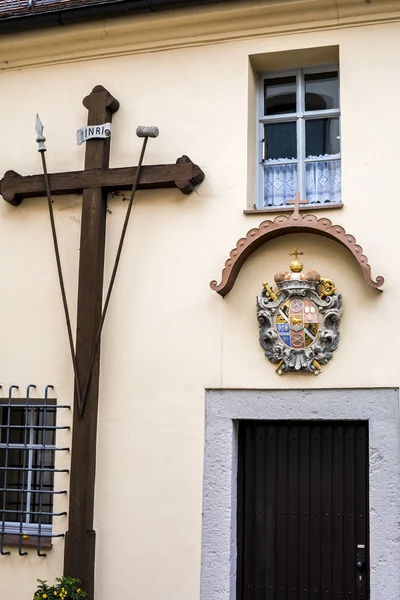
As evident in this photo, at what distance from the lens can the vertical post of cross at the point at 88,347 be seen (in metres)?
7.18

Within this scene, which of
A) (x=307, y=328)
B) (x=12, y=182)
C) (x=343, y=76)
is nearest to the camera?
(x=307, y=328)

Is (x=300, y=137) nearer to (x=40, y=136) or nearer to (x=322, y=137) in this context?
(x=322, y=137)

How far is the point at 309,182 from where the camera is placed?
7629 millimetres

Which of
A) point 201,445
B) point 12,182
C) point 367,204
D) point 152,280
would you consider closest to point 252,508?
point 201,445

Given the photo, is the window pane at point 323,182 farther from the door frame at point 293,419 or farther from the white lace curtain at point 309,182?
the door frame at point 293,419

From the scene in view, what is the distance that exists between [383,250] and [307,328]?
2.88ft

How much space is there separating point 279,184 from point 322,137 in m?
0.57

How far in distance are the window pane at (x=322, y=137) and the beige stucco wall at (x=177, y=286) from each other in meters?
0.34

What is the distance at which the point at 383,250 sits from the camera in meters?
6.96

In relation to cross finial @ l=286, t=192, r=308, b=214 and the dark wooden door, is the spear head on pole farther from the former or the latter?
the dark wooden door

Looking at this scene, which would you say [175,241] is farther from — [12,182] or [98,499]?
[98,499]

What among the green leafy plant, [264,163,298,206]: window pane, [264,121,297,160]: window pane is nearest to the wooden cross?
the green leafy plant

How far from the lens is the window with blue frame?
7602 millimetres

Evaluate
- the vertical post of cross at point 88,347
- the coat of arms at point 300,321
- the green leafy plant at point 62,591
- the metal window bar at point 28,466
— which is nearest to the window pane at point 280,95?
the vertical post of cross at point 88,347
